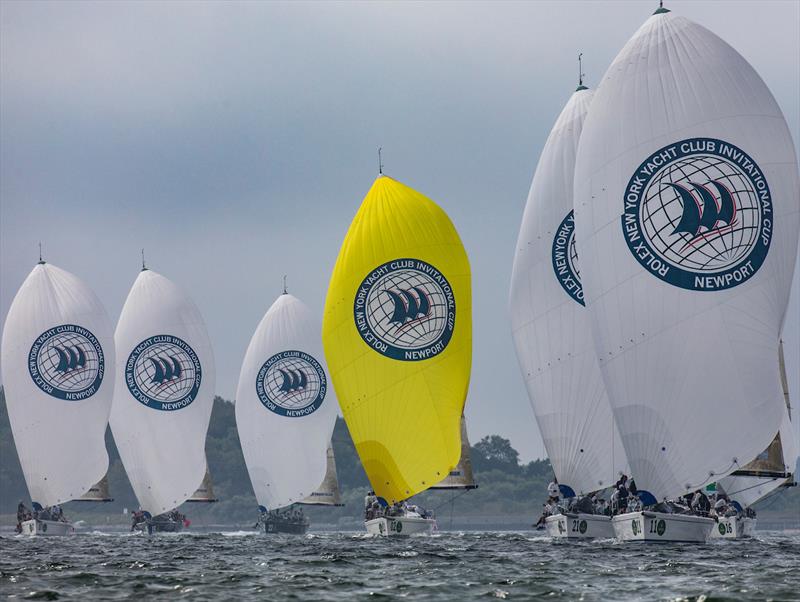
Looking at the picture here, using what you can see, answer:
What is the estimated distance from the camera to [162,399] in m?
63.1

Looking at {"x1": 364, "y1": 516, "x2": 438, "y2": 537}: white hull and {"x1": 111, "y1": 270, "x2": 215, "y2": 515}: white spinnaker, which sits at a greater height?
{"x1": 111, "y1": 270, "x2": 215, "y2": 515}: white spinnaker

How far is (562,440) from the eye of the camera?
45.8 meters

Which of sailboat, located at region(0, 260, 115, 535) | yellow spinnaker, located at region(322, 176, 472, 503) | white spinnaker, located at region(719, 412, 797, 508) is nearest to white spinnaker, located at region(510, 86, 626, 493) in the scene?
yellow spinnaker, located at region(322, 176, 472, 503)

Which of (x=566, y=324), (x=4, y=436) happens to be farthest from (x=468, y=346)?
(x=4, y=436)

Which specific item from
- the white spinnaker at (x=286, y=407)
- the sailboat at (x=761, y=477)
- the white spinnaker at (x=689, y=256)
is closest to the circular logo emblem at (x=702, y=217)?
the white spinnaker at (x=689, y=256)

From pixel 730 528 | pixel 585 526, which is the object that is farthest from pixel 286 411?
pixel 585 526

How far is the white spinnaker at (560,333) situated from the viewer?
4472cm

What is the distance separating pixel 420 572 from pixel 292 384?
115 feet

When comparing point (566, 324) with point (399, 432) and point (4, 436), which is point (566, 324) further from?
point (4, 436)

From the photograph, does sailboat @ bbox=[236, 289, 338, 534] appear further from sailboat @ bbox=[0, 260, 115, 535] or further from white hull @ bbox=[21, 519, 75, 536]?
white hull @ bbox=[21, 519, 75, 536]

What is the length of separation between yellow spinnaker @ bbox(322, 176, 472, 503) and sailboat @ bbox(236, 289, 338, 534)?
59.5 ft

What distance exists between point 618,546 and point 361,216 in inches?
579

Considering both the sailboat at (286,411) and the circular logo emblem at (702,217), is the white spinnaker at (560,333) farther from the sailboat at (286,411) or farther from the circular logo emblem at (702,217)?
the sailboat at (286,411)

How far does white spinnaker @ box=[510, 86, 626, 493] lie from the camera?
44.7m
